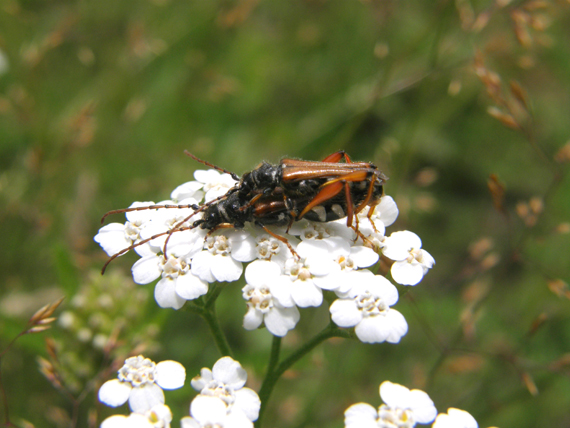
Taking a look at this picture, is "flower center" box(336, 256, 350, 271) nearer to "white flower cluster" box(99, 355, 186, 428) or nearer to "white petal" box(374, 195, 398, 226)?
"white petal" box(374, 195, 398, 226)

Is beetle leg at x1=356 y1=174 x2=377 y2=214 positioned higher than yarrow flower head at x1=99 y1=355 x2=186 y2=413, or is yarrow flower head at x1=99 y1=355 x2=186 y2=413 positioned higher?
yarrow flower head at x1=99 y1=355 x2=186 y2=413

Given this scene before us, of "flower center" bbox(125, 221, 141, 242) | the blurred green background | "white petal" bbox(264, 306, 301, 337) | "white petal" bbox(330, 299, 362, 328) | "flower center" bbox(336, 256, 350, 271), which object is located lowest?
the blurred green background

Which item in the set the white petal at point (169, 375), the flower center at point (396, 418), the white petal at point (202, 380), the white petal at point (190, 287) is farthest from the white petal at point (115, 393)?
the flower center at point (396, 418)

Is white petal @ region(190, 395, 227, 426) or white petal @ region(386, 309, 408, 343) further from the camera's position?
white petal @ region(386, 309, 408, 343)

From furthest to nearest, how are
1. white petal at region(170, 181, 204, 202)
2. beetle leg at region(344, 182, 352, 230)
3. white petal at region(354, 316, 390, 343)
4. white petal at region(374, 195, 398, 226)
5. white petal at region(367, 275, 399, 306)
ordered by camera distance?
white petal at region(170, 181, 204, 202)
white petal at region(374, 195, 398, 226)
beetle leg at region(344, 182, 352, 230)
white petal at region(367, 275, 399, 306)
white petal at region(354, 316, 390, 343)

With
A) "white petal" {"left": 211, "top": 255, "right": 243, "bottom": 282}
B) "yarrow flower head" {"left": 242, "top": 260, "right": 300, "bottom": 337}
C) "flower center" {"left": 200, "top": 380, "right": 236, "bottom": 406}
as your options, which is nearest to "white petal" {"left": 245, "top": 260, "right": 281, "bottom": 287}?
"yarrow flower head" {"left": 242, "top": 260, "right": 300, "bottom": 337}

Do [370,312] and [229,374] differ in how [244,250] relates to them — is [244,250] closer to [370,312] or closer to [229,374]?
[229,374]

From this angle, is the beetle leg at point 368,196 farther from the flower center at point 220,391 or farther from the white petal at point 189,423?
the white petal at point 189,423
